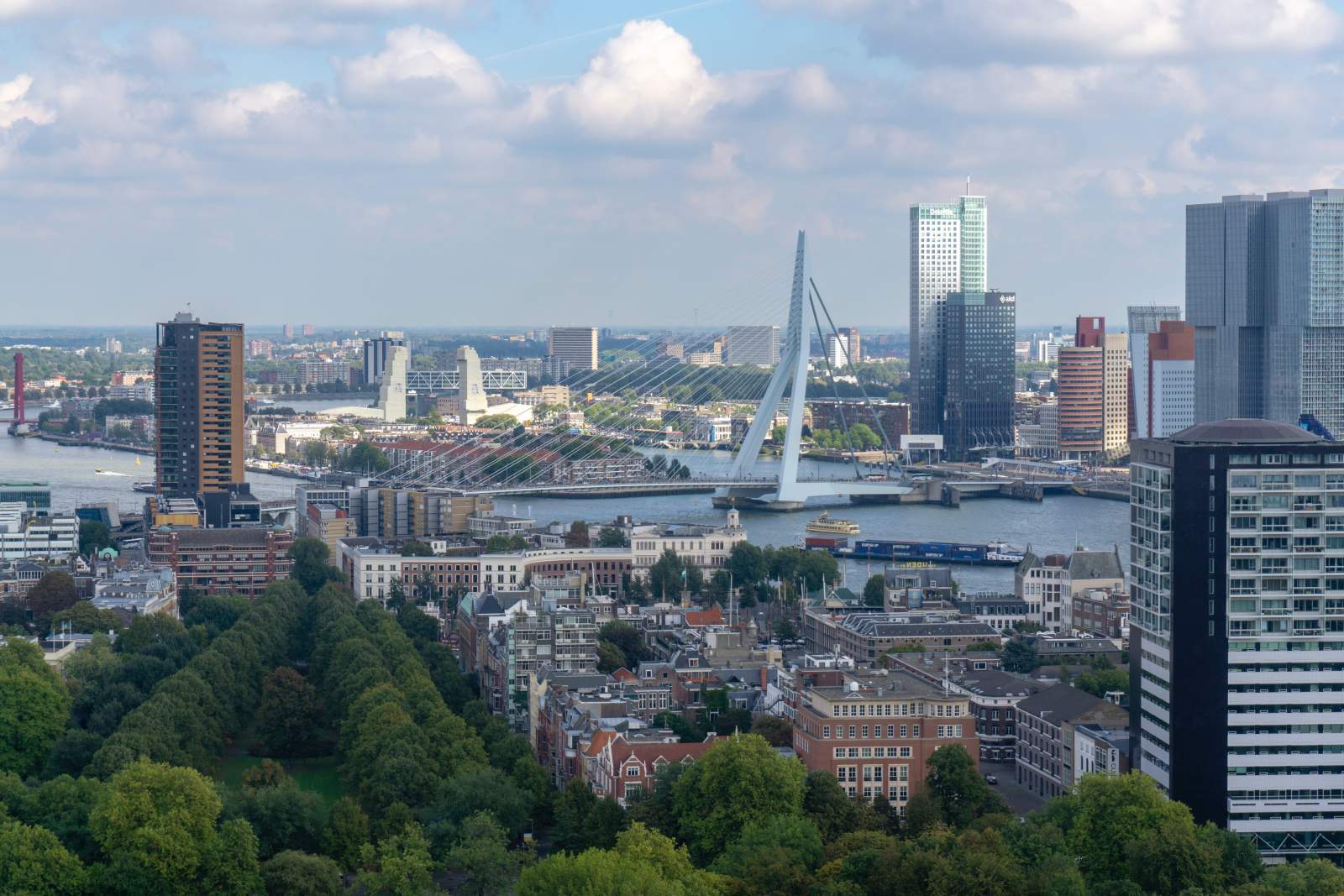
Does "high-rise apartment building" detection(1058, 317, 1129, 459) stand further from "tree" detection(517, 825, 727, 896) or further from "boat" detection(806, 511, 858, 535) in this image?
"tree" detection(517, 825, 727, 896)

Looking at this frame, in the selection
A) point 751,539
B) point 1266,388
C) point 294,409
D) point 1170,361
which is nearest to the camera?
point 751,539

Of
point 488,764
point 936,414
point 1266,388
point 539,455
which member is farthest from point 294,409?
point 488,764

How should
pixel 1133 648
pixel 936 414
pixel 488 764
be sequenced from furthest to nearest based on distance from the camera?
pixel 936 414, pixel 488 764, pixel 1133 648

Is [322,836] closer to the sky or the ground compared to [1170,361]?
closer to the ground

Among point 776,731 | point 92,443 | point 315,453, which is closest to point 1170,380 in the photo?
point 315,453

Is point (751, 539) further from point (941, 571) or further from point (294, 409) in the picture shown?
point (294, 409)

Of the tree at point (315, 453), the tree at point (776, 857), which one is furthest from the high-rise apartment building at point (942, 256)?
the tree at point (776, 857)
